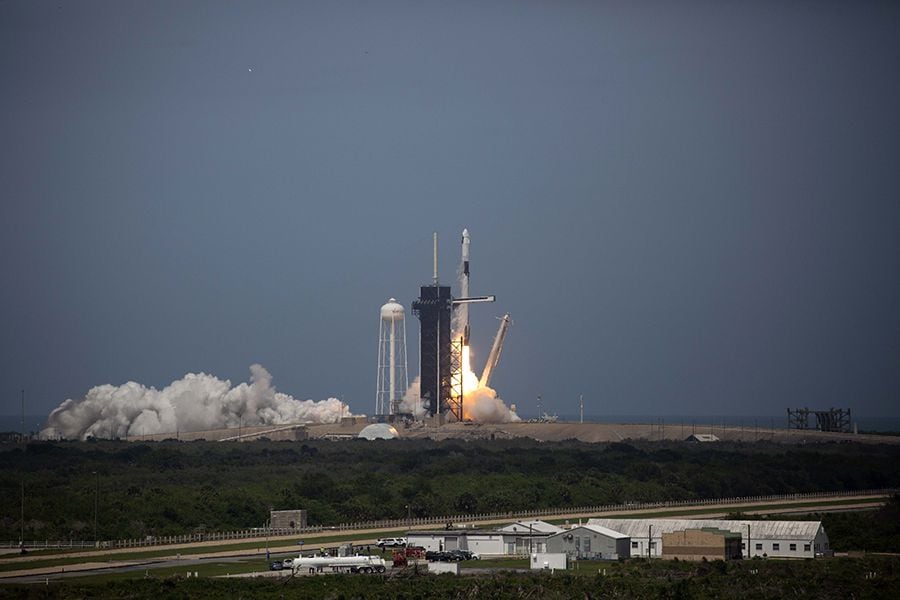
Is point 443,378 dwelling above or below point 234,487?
above

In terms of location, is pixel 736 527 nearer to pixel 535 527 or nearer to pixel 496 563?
pixel 535 527

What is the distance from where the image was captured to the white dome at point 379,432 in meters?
168

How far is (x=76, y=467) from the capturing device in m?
129

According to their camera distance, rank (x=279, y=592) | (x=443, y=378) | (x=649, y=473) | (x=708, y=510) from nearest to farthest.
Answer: (x=279, y=592) < (x=708, y=510) < (x=649, y=473) < (x=443, y=378)

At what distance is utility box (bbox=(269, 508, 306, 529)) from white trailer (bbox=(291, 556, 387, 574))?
22719 mm

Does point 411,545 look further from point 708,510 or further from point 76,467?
point 76,467

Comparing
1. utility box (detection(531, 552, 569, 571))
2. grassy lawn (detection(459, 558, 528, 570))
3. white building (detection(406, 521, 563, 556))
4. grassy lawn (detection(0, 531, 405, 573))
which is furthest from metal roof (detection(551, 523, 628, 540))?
grassy lawn (detection(0, 531, 405, 573))

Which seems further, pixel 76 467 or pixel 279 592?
pixel 76 467

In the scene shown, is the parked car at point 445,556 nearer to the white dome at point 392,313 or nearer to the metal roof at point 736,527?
the metal roof at point 736,527

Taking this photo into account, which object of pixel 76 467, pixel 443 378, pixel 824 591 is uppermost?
pixel 443 378

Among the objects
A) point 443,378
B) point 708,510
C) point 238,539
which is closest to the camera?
point 238,539

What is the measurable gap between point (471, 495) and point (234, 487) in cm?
1669

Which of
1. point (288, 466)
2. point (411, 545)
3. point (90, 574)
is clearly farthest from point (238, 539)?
point (288, 466)

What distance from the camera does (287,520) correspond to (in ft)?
316
